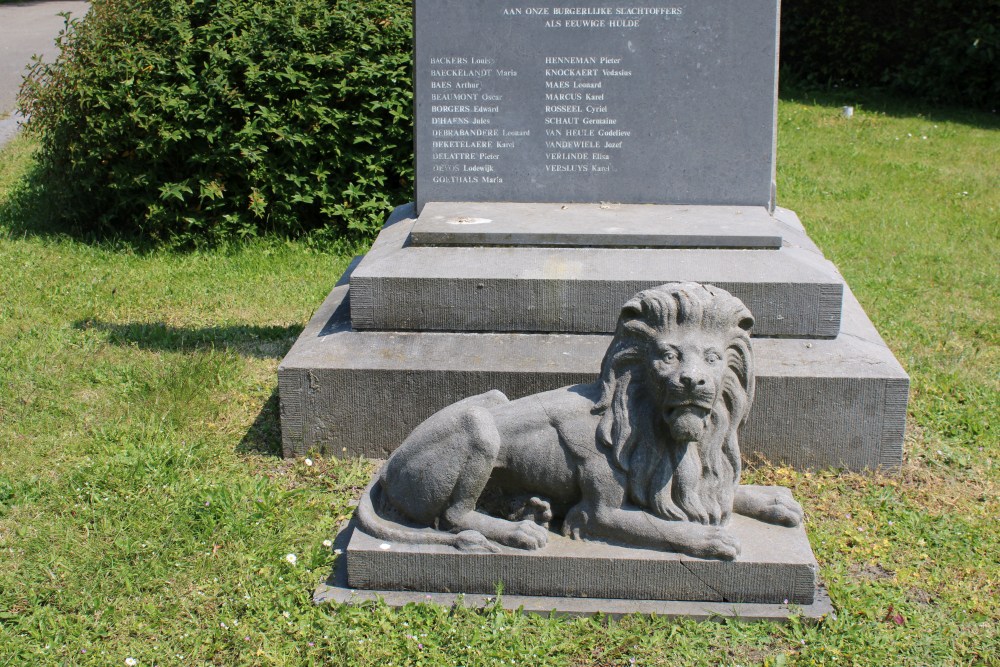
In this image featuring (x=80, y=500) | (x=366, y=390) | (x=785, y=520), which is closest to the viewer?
(x=785, y=520)

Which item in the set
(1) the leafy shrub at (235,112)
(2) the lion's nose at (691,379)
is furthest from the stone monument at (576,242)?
(1) the leafy shrub at (235,112)

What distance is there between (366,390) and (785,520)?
1.91 metres

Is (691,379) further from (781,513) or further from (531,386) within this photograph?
(531,386)

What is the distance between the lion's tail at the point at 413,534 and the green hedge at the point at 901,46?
38.6ft

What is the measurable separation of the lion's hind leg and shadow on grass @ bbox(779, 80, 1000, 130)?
10.7 meters

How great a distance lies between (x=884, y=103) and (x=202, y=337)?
1028 centimetres

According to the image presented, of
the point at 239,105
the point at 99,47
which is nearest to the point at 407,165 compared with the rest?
the point at 239,105

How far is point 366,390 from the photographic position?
4.87 meters

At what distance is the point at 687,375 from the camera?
11.8ft

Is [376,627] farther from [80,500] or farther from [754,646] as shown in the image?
[80,500]

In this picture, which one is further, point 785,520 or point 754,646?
point 785,520

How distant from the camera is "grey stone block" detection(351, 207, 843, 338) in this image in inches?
194

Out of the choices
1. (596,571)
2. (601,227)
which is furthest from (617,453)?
(601,227)

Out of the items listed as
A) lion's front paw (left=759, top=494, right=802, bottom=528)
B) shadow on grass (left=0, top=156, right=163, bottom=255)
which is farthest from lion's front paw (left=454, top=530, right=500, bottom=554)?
shadow on grass (left=0, top=156, right=163, bottom=255)
